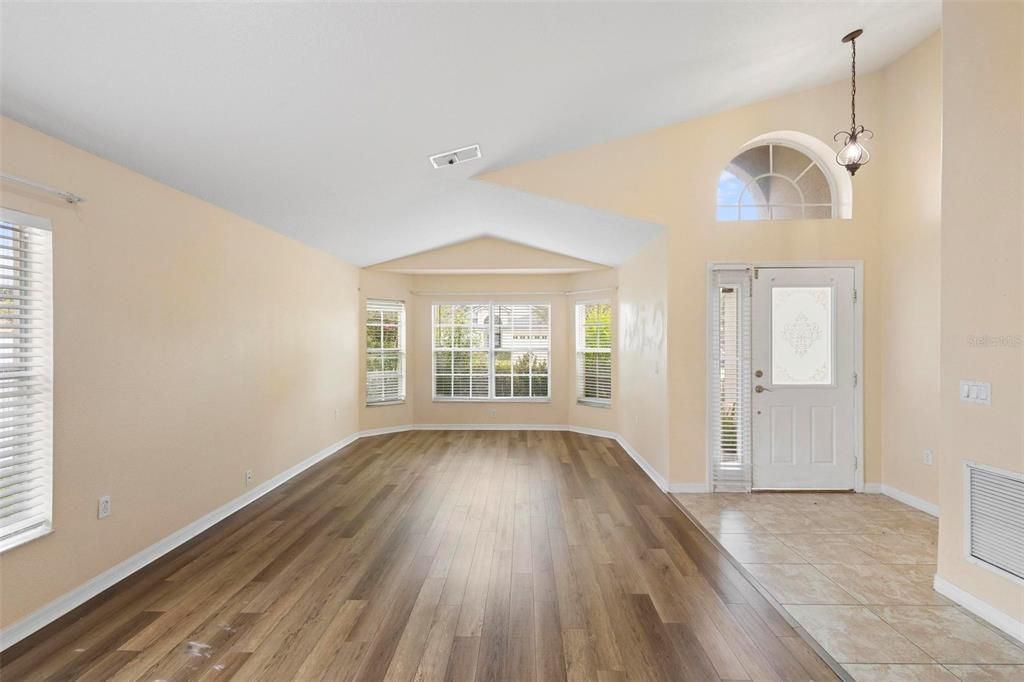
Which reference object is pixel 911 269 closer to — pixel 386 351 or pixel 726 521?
pixel 726 521

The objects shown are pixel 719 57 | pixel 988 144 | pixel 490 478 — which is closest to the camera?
pixel 988 144

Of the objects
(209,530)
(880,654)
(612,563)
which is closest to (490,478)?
(612,563)

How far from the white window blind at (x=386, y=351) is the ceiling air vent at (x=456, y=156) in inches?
147

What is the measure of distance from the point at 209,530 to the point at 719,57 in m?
4.88

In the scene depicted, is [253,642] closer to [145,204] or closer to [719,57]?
[145,204]

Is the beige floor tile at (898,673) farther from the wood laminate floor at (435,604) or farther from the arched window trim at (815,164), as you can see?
the arched window trim at (815,164)

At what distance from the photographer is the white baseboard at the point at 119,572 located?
2.26 metres

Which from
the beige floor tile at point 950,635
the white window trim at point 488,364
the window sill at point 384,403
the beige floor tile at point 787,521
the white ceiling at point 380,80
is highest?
the white ceiling at point 380,80

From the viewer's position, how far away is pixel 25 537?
2.27 metres

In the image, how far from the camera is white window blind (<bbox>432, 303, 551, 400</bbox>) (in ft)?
25.6

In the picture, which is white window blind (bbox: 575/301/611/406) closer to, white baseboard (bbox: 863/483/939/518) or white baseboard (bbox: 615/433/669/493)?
white baseboard (bbox: 615/433/669/493)

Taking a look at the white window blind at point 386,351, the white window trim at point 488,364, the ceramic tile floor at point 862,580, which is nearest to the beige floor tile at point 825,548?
the ceramic tile floor at point 862,580

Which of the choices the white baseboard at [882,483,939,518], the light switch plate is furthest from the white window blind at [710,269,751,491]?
the light switch plate

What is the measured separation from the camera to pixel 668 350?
4.51 m
